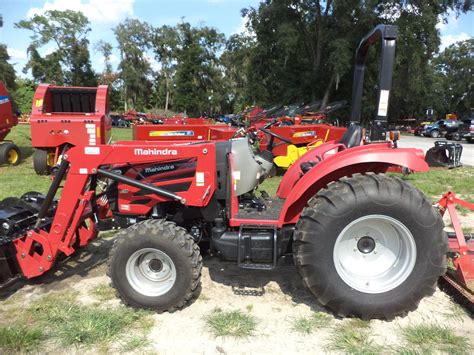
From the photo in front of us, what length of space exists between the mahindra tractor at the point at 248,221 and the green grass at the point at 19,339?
0.58 m

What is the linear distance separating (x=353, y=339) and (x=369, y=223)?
81cm

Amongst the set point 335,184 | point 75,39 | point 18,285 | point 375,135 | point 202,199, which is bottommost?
point 18,285

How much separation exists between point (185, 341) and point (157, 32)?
53618 millimetres

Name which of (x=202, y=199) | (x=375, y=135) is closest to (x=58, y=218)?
(x=202, y=199)

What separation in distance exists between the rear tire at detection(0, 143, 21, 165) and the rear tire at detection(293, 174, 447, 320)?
9343mm

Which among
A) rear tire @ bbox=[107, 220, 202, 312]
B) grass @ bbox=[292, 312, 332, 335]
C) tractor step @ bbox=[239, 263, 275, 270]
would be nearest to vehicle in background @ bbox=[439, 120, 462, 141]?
grass @ bbox=[292, 312, 332, 335]

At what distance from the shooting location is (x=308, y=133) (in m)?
8.41

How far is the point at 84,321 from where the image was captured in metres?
2.83

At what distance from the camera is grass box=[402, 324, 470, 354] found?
101 inches

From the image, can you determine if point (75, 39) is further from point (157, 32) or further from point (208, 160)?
point (208, 160)

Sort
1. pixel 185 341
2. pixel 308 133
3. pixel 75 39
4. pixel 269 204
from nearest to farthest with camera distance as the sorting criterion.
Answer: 1. pixel 185 341
2. pixel 269 204
3. pixel 308 133
4. pixel 75 39

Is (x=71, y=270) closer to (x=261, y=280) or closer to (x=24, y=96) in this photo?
(x=261, y=280)

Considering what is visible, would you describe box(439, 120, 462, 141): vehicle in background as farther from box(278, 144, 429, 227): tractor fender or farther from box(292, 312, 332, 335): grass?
box(292, 312, 332, 335): grass

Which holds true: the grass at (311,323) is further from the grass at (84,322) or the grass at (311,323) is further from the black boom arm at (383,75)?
the black boom arm at (383,75)
